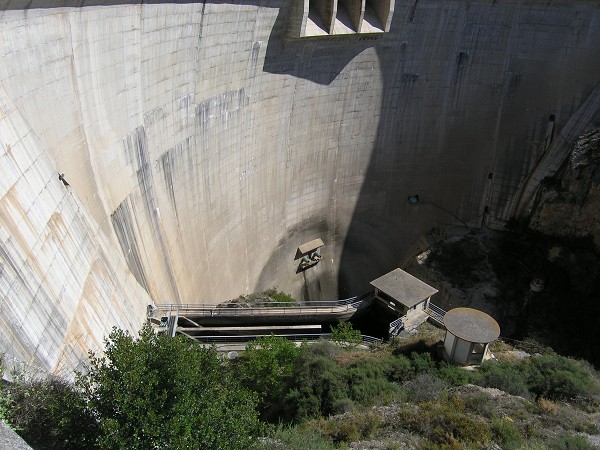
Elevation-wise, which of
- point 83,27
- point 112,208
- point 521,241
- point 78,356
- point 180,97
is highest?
point 83,27

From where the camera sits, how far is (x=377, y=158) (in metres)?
24.3

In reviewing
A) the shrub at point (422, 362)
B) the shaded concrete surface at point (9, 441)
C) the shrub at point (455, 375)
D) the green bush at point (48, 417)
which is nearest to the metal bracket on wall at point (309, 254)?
the shrub at point (422, 362)

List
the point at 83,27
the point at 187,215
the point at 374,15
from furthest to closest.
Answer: the point at 374,15, the point at 187,215, the point at 83,27

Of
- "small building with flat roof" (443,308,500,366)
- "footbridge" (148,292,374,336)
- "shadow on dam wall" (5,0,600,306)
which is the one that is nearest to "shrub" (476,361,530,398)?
"small building with flat roof" (443,308,500,366)

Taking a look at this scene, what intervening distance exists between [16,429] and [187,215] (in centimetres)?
960

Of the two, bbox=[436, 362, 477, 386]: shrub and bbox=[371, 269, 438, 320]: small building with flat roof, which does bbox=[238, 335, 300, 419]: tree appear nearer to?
bbox=[436, 362, 477, 386]: shrub

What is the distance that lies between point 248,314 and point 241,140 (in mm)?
5763

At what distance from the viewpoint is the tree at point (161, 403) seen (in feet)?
25.0

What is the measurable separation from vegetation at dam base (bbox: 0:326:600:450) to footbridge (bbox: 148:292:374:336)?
1752 millimetres

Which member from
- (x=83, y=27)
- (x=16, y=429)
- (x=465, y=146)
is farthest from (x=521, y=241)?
(x=16, y=429)

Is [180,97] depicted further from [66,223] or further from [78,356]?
[78,356]

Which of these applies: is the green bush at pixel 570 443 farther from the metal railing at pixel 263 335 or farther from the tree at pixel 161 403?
the metal railing at pixel 263 335

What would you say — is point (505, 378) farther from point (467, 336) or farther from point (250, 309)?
point (250, 309)

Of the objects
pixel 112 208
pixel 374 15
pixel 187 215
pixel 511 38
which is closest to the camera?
pixel 112 208
